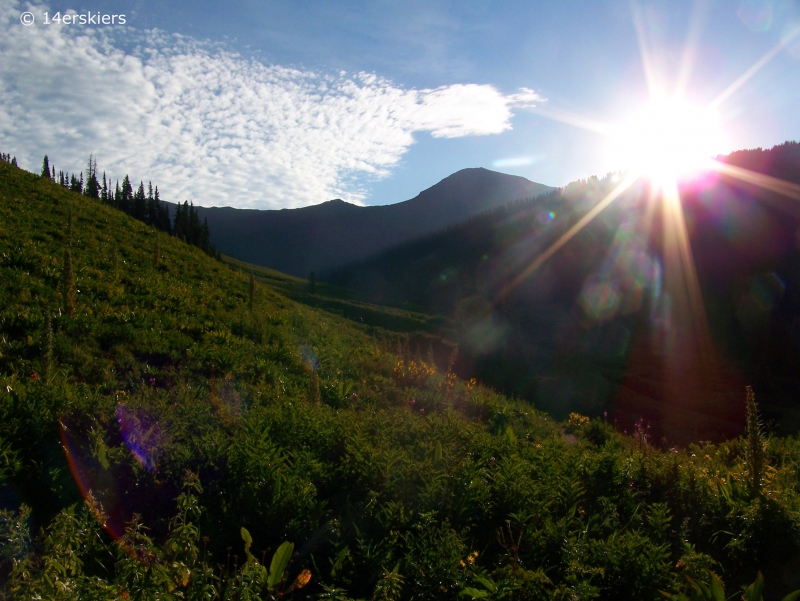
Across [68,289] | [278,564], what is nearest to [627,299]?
[68,289]

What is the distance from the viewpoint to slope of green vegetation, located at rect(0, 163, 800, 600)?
3.46 metres

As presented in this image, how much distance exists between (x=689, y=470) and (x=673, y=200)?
84839mm

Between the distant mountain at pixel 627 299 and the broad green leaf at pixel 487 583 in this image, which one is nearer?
the broad green leaf at pixel 487 583

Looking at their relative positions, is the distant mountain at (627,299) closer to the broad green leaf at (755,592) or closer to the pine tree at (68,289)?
the broad green leaf at (755,592)

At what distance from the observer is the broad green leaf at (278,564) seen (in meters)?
3.55

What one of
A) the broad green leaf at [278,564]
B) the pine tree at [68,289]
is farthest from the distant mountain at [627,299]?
the pine tree at [68,289]

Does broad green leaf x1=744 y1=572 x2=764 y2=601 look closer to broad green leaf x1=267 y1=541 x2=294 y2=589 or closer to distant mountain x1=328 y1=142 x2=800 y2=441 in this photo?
broad green leaf x1=267 y1=541 x2=294 y2=589

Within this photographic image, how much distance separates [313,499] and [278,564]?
32.0 inches

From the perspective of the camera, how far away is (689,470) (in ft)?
17.2

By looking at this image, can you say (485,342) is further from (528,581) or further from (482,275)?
(482,275)

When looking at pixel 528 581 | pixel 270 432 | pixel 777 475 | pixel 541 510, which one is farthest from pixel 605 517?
pixel 270 432

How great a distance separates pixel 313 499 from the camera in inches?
174

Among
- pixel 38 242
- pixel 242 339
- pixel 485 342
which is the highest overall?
pixel 38 242

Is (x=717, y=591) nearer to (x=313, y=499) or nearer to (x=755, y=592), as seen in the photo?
(x=755, y=592)
